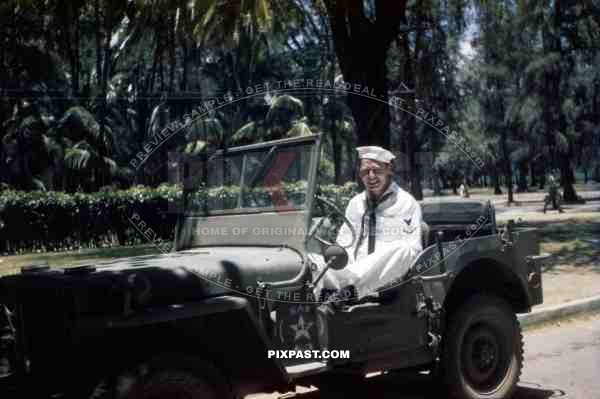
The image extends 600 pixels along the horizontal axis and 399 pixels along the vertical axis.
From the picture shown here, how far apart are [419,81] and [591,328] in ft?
30.9

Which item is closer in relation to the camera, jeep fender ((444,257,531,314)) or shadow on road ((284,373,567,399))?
jeep fender ((444,257,531,314))

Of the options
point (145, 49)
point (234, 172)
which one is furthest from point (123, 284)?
point (145, 49)

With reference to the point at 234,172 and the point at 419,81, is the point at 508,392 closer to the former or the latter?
the point at 234,172

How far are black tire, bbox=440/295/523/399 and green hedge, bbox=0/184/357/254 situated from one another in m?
15.1

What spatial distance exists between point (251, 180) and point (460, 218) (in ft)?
6.59

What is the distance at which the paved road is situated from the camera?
19.1 ft

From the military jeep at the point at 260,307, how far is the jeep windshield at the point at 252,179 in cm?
1

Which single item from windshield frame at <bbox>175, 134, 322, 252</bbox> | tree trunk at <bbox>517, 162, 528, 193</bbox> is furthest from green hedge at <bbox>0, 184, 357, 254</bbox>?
tree trunk at <bbox>517, 162, 528, 193</bbox>

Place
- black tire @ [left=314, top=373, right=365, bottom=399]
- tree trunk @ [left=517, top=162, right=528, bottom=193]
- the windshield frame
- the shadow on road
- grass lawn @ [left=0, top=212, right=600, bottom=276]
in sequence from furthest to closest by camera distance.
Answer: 1. tree trunk @ [left=517, top=162, right=528, bottom=193]
2. grass lawn @ [left=0, top=212, right=600, bottom=276]
3. the shadow on road
4. black tire @ [left=314, top=373, right=365, bottom=399]
5. the windshield frame

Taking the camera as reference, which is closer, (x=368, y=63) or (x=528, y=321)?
(x=528, y=321)

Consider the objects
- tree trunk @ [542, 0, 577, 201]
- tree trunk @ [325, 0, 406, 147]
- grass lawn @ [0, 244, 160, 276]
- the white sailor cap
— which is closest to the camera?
the white sailor cap

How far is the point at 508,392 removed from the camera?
5551 mm

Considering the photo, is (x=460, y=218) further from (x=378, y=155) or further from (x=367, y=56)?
(x=367, y=56)

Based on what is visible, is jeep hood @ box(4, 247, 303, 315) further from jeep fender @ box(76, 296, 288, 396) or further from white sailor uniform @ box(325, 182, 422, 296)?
white sailor uniform @ box(325, 182, 422, 296)
